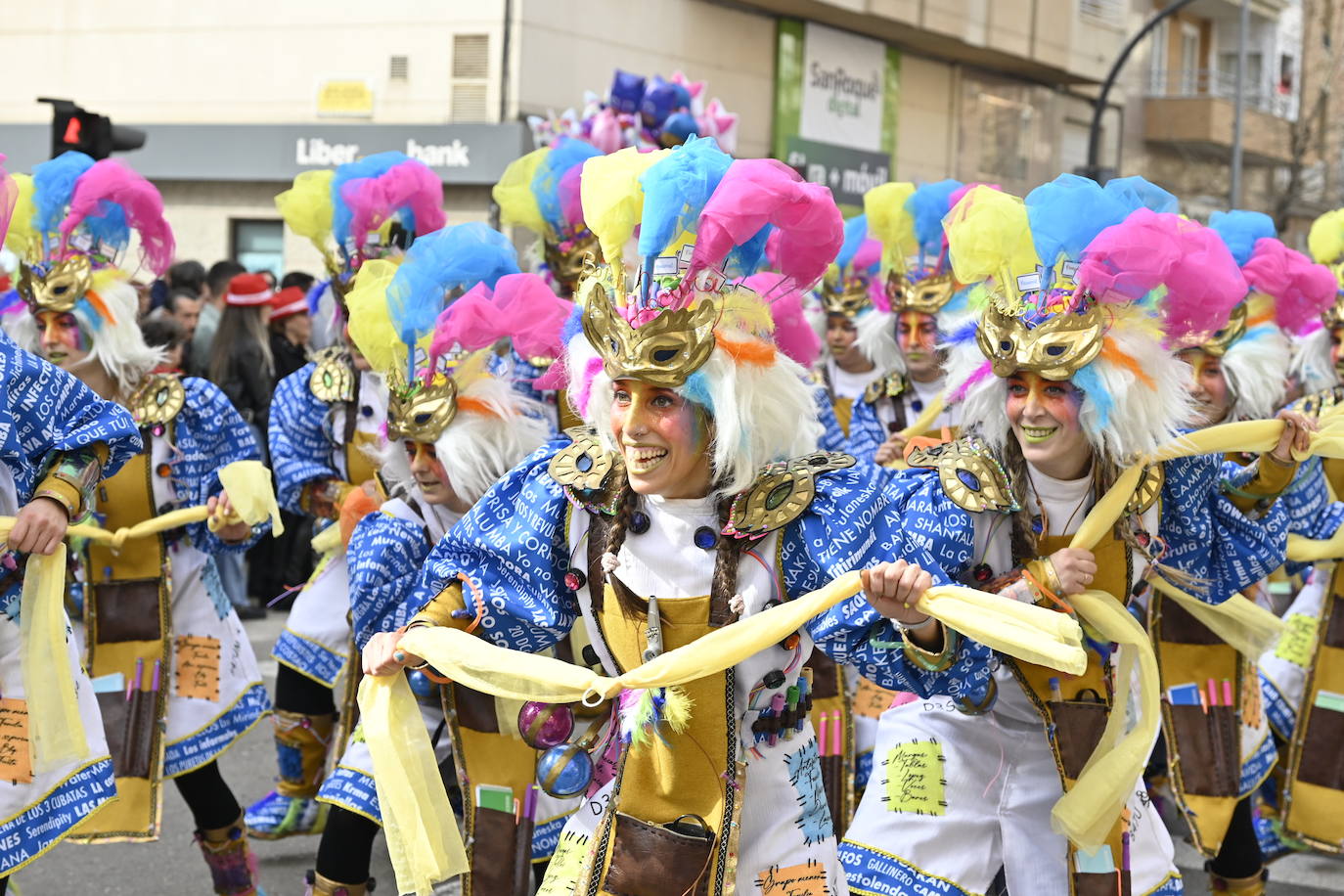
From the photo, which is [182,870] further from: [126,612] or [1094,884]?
[1094,884]

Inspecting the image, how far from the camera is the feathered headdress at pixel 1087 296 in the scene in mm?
3873

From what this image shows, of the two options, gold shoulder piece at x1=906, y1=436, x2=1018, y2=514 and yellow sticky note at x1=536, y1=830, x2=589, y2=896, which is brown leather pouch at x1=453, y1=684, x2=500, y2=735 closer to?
yellow sticky note at x1=536, y1=830, x2=589, y2=896

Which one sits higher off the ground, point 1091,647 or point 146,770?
point 1091,647

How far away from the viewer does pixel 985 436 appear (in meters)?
4.09

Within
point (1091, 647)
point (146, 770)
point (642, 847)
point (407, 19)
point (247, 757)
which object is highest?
point (407, 19)

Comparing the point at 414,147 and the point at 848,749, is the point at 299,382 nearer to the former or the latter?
the point at 848,749

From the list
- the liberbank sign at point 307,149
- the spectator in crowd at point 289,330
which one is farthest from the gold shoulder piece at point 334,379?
the liberbank sign at point 307,149

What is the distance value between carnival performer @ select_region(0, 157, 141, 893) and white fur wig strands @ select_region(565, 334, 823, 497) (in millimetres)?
1327

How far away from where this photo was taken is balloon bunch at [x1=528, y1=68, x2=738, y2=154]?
8.44 metres

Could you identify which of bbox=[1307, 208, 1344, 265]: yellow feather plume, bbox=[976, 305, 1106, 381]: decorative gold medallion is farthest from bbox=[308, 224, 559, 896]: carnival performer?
bbox=[1307, 208, 1344, 265]: yellow feather plume

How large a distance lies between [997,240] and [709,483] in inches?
40.7

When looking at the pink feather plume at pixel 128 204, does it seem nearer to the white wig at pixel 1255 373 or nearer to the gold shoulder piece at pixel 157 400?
the gold shoulder piece at pixel 157 400

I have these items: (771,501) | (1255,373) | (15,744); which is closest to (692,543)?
(771,501)

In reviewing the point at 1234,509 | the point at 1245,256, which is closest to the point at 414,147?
the point at 1245,256
